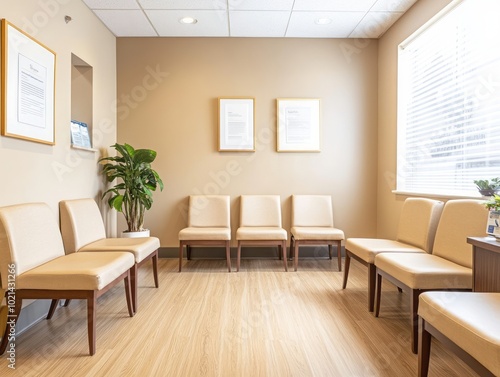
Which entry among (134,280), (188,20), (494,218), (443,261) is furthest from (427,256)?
(188,20)

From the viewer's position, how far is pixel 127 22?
11.1 ft

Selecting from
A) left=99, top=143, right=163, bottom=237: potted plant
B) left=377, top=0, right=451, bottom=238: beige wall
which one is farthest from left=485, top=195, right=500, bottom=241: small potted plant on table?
left=99, top=143, right=163, bottom=237: potted plant

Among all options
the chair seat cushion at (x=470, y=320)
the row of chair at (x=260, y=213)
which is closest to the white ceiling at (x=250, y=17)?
the row of chair at (x=260, y=213)

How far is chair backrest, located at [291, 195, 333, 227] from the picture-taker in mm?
3660

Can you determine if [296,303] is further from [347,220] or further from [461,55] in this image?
[461,55]

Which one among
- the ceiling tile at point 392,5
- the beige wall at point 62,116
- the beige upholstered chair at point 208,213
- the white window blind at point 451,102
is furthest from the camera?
the beige upholstered chair at point 208,213

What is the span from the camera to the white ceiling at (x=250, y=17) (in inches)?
119

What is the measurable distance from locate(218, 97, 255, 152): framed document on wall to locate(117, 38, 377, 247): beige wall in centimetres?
8

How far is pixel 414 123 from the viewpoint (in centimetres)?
311

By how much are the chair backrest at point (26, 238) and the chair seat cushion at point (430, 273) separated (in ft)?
6.77

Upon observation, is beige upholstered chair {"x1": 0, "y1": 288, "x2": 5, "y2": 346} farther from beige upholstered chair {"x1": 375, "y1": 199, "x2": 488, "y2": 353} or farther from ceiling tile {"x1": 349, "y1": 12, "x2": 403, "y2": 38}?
ceiling tile {"x1": 349, "y1": 12, "x2": 403, "y2": 38}

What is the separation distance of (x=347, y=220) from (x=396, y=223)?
0.61m

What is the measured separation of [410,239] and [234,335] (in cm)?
150

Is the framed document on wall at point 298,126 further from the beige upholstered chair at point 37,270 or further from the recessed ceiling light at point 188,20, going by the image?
the beige upholstered chair at point 37,270
